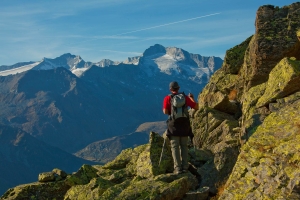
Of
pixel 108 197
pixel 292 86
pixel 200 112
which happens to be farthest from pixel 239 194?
pixel 200 112

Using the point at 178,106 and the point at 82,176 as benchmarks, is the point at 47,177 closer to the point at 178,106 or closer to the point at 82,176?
the point at 82,176

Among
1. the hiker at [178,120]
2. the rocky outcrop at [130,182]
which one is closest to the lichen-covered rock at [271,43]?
the rocky outcrop at [130,182]

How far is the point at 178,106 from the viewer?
18.2m

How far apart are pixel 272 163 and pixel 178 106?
6.24 meters

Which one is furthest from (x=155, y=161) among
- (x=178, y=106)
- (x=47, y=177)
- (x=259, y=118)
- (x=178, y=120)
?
(x=47, y=177)

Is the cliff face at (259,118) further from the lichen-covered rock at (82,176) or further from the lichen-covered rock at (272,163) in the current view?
the lichen-covered rock at (82,176)

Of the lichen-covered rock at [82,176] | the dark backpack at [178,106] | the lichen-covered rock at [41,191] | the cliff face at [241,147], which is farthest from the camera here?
the lichen-covered rock at [82,176]

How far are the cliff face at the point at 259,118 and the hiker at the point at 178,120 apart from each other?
6.20 ft

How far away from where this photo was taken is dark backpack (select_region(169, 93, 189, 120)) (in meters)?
18.2

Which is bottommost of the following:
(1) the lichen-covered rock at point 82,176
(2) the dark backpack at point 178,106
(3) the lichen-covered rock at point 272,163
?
(1) the lichen-covered rock at point 82,176

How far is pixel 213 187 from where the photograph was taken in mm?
17766

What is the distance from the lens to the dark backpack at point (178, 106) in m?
18.2

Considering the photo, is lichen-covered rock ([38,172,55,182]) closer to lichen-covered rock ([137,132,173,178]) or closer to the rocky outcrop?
the rocky outcrop

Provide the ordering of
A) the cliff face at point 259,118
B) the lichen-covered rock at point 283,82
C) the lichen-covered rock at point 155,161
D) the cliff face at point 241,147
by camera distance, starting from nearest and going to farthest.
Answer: the cliff face at point 259,118 → the cliff face at point 241,147 → the lichen-covered rock at point 283,82 → the lichen-covered rock at point 155,161
